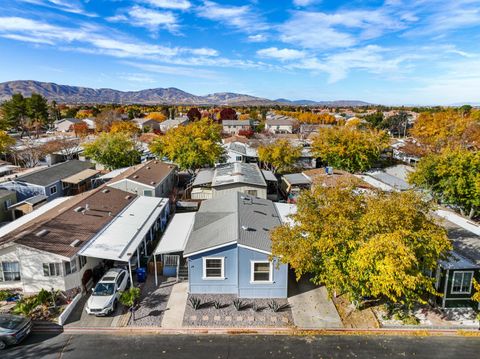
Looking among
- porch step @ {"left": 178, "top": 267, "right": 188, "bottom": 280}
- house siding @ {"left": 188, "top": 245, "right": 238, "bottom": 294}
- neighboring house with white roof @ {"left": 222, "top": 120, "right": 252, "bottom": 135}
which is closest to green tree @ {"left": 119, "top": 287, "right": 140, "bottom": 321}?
house siding @ {"left": 188, "top": 245, "right": 238, "bottom": 294}

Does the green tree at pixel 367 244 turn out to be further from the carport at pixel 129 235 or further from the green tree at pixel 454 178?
the green tree at pixel 454 178

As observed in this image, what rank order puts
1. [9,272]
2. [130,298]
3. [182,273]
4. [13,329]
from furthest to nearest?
[182,273]
[9,272]
[130,298]
[13,329]

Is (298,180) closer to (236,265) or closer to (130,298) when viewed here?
(236,265)

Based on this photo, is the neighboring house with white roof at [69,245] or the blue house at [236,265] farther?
the blue house at [236,265]

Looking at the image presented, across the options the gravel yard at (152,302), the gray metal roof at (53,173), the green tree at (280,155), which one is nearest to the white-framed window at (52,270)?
the gravel yard at (152,302)

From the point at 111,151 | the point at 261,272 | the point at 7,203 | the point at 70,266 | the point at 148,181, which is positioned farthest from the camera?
the point at 111,151

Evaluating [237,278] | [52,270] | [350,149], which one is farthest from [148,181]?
[350,149]

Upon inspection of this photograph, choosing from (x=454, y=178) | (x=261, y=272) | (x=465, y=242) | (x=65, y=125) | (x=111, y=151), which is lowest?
(x=261, y=272)
